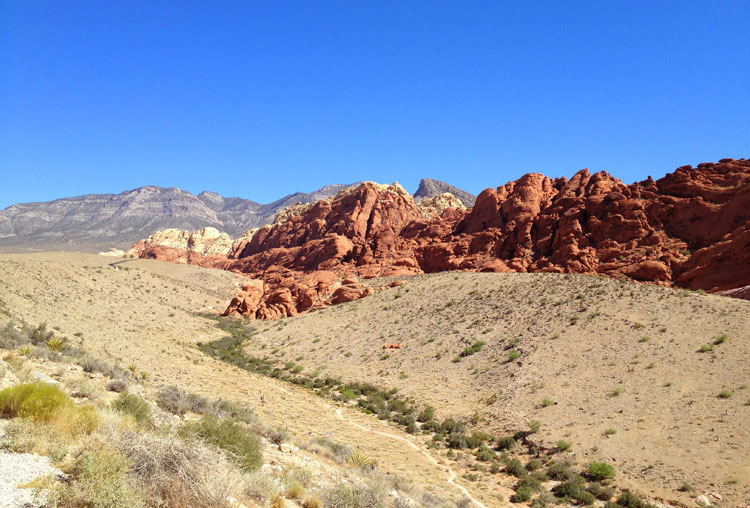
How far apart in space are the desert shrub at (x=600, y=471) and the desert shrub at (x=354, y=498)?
8993mm

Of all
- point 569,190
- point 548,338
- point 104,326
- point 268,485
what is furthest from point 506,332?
point 569,190

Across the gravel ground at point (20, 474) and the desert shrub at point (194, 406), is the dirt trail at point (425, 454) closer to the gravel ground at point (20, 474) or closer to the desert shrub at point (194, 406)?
the desert shrub at point (194, 406)

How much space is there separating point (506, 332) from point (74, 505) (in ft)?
81.1

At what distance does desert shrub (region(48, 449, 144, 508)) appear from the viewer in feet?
14.4

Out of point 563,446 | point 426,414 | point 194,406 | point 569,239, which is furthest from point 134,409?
point 569,239

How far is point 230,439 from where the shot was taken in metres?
7.88

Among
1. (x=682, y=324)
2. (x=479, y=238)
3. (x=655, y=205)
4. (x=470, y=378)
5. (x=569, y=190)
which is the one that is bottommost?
(x=470, y=378)

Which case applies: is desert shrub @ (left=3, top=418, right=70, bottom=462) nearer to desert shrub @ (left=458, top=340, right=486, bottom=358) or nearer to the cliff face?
desert shrub @ (left=458, top=340, right=486, bottom=358)

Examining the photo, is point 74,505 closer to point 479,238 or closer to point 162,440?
A: point 162,440

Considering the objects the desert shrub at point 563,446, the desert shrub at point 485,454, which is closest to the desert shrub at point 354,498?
the desert shrub at point 485,454

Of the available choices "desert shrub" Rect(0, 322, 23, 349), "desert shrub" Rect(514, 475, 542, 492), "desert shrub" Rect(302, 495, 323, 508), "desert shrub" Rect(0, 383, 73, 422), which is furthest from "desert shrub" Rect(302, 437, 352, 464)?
"desert shrub" Rect(0, 322, 23, 349)

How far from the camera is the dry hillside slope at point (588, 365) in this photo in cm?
1344

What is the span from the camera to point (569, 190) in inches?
2440

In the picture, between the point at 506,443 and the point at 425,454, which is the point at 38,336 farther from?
the point at 506,443
